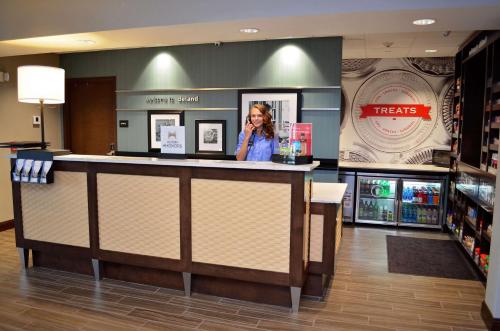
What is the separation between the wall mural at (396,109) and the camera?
6117 millimetres

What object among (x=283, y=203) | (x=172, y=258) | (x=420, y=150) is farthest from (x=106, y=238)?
(x=420, y=150)

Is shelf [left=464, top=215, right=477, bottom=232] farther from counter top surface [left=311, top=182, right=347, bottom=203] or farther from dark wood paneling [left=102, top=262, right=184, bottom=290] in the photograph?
dark wood paneling [left=102, top=262, right=184, bottom=290]

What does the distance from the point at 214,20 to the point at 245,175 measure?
5.07 feet

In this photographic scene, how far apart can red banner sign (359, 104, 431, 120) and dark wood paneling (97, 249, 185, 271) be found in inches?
169

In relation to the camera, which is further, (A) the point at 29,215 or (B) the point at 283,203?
(A) the point at 29,215

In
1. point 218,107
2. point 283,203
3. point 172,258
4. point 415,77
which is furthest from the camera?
point 415,77

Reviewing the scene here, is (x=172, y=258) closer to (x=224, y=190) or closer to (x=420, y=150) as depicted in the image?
(x=224, y=190)

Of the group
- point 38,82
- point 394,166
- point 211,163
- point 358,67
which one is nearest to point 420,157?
point 394,166

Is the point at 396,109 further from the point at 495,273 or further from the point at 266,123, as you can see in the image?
the point at 495,273

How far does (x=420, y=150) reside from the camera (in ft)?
20.6

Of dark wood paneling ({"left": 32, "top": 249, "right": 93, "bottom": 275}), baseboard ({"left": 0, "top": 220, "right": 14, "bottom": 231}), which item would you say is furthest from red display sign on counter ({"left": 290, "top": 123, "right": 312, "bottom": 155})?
baseboard ({"left": 0, "top": 220, "right": 14, "bottom": 231})

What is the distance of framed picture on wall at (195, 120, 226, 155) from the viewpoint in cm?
543

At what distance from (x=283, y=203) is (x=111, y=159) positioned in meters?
1.61

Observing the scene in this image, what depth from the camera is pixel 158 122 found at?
5.75 metres
